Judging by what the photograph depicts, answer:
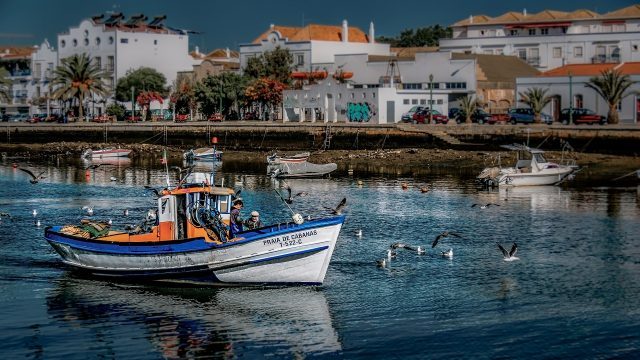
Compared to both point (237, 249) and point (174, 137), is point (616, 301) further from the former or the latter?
point (174, 137)

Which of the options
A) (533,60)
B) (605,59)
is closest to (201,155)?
(533,60)

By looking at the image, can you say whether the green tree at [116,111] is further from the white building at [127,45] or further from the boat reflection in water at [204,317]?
the boat reflection in water at [204,317]

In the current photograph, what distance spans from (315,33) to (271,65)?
9436 mm

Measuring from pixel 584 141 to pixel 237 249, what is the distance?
54.0 metres

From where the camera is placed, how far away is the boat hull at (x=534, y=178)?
212 ft

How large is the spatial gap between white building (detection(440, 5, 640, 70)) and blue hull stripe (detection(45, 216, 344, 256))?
95593 mm

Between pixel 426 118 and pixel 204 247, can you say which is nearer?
pixel 204 247

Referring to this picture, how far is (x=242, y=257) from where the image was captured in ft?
111

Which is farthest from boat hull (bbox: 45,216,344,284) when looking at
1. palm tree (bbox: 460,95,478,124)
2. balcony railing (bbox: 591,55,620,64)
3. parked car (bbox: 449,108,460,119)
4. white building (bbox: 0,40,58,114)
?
white building (bbox: 0,40,58,114)

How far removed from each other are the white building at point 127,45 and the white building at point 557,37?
129ft

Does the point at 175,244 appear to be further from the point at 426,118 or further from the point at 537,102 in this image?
the point at 537,102

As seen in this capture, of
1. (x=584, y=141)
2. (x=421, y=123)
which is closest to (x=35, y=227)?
(x=584, y=141)

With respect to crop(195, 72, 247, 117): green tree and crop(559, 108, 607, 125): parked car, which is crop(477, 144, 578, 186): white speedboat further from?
crop(195, 72, 247, 117): green tree

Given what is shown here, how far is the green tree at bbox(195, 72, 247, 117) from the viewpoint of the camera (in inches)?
4889
